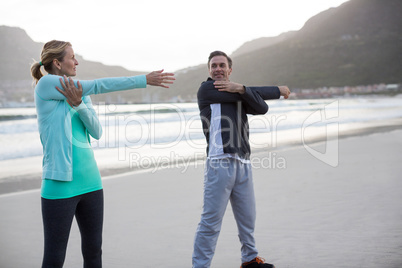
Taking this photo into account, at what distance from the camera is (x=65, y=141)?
2.13 meters

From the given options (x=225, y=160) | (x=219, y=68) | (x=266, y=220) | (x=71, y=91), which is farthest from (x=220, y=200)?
(x=266, y=220)

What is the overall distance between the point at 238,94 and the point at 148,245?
79.9 inches

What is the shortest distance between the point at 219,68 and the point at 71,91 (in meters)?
1.26

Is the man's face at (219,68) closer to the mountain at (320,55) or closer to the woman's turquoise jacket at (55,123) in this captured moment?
the woman's turquoise jacket at (55,123)

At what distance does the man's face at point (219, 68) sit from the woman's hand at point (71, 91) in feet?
3.89

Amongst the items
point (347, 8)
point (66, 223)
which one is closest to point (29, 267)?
point (66, 223)

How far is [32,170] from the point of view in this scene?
818 cm

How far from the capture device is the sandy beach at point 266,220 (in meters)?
3.54

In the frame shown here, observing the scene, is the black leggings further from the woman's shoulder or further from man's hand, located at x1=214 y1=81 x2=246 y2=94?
man's hand, located at x1=214 y1=81 x2=246 y2=94

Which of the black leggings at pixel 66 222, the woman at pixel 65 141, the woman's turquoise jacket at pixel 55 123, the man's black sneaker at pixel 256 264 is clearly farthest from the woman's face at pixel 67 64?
the man's black sneaker at pixel 256 264

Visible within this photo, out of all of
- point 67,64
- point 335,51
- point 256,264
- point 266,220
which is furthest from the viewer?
point 335,51

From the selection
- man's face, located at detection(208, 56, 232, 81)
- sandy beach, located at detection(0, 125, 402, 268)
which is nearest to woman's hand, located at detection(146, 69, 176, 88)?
man's face, located at detection(208, 56, 232, 81)

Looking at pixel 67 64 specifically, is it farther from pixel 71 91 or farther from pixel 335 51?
pixel 335 51

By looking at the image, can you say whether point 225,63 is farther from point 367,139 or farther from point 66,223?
point 367,139
